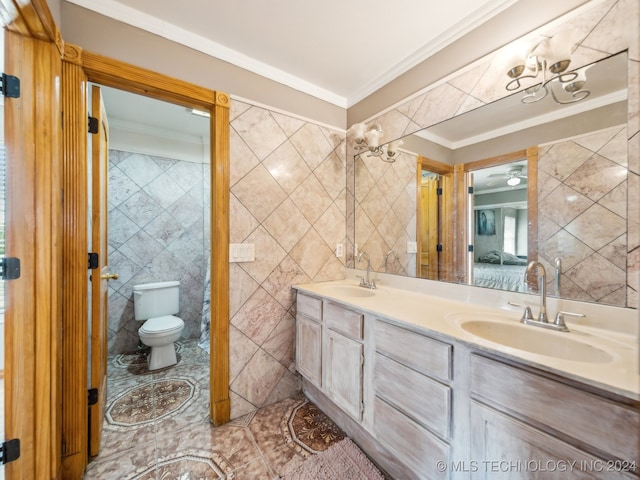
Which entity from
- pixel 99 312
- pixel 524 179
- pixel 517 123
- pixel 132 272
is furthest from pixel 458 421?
pixel 132 272

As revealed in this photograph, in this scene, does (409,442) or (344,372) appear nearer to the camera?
(409,442)

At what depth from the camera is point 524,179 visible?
4.28 feet

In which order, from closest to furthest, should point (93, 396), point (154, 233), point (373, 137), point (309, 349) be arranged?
point (93, 396), point (309, 349), point (373, 137), point (154, 233)

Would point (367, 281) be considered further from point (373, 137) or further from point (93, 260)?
point (93, 260)

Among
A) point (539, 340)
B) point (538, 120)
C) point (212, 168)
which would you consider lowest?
point (539, 340)

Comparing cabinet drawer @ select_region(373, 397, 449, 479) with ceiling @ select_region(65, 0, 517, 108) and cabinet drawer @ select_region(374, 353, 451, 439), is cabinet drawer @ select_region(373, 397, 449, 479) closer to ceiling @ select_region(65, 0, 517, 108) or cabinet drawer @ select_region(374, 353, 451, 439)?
cabinet drawer @ select_region(374, 353, 451, 439)

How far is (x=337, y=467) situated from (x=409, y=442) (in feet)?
1.64

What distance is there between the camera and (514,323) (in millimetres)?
1147

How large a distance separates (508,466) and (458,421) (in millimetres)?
172

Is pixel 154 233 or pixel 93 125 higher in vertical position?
pixel 93 125

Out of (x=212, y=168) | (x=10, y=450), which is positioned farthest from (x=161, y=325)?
(x=212, y=168)

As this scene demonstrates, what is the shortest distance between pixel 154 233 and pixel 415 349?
3.03 meters

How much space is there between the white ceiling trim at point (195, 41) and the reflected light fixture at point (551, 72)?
4.52 feet

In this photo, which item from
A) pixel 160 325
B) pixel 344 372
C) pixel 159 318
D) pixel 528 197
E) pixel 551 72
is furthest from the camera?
pixel 159 318
